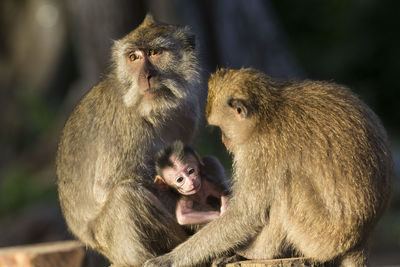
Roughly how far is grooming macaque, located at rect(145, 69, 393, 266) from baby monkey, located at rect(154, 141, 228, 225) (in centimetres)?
55

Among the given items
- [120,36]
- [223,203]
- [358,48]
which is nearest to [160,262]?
[223,203]

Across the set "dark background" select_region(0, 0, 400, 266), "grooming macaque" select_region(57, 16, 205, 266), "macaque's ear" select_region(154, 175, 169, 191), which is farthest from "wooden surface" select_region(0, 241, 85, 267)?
"dark background" select_region(0, 0, 400, 266)

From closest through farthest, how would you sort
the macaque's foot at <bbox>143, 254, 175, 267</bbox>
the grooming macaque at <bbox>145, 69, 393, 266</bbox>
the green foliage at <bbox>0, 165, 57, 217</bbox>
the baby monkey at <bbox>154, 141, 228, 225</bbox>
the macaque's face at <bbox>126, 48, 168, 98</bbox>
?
the grooming macaque at <bbox>145, 69, 393, 266</bbox>, the macaque's foot at <bbox>143, 254, 175, 267</bbox>, the baby monkey at <bbox>154, 141, 228, 225</bbox>, the macaque's face at <bbox>126, 48, 168, 98</bbox>, the green foliage at <bbox>0, 165, 57, 217</bbox>

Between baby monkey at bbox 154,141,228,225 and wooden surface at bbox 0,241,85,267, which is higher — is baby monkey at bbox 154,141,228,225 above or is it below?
above

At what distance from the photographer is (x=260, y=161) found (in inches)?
171

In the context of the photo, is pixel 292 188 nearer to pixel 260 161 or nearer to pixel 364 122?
pixel 260 161

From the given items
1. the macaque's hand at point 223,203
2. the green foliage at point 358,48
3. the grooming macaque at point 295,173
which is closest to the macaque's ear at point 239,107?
the grooming macaque at point 295,173

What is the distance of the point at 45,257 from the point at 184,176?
1.87 meters

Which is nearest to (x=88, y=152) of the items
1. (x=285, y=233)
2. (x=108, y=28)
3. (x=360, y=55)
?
(x=285, y=233)

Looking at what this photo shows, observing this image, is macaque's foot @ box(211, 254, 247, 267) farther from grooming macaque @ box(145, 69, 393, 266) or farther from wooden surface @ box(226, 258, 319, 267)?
wooden surface @ box(226, 258, 319, 267)

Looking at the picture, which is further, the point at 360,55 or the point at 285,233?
the point at 360,55

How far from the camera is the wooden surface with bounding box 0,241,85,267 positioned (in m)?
6.05

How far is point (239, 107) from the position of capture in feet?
14.6

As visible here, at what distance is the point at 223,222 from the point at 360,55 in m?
14.8
